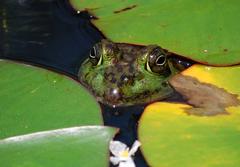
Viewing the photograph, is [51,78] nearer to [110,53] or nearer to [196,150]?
[110,53]

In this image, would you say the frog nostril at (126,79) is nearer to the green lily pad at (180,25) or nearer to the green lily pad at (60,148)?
the green lily pad at (180,25)

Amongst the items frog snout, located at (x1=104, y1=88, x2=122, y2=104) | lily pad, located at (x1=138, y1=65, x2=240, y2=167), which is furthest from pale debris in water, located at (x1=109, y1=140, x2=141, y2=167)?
frog snout, located at (x1=104, y1=88, x2=122, y2=104)

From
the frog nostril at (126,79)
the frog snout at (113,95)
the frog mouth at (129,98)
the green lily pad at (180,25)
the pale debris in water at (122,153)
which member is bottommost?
the pale debris in water at (122,153)

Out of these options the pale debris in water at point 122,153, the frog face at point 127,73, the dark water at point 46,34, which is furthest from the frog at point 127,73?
the pale debris in water at point 122,153

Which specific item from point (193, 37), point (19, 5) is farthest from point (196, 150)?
point (19, 5)

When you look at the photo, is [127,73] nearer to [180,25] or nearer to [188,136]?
[180,25]

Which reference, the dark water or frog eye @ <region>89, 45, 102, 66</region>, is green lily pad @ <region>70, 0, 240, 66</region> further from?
the dark water
